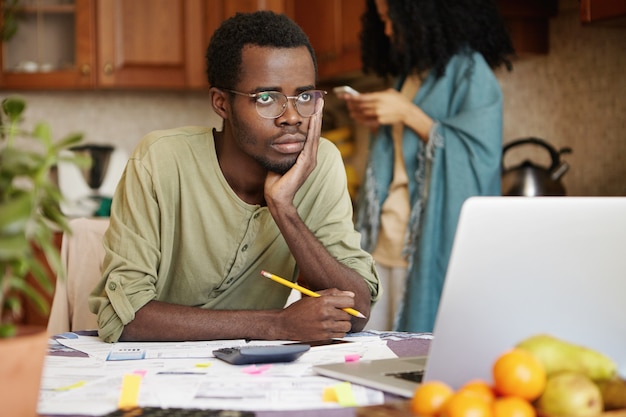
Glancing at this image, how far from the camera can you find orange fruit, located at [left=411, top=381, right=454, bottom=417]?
79 centimetres

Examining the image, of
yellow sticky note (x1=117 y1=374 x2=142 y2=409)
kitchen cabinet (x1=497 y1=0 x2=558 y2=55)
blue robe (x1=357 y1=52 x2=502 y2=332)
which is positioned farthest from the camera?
kitchen cabinet (x1=497 y1=0 x2=558 y2=55)

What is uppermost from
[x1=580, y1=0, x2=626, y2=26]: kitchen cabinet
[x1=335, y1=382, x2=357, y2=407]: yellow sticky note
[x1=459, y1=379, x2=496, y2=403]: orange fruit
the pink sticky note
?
[x1=580, y1=0, x2=626, y2=26]: kitchen cabinet

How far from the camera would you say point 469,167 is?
262cm

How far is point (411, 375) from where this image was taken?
107 centimetres

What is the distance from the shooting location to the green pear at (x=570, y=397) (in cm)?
77

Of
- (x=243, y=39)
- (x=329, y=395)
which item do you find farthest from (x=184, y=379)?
(x=243, y=39)

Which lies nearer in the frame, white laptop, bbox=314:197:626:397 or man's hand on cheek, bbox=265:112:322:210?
white laptop, bbox=314:197:626:397

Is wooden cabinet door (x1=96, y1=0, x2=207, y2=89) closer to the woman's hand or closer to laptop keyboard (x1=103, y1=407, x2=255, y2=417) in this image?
the woman's hand

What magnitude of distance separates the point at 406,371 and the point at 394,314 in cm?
170

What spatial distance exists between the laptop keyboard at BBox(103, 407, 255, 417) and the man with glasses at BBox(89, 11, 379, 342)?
0.64 meters

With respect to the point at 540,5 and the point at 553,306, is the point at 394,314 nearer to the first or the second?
the point at 540,5

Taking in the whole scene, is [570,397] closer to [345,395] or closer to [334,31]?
[345,395]

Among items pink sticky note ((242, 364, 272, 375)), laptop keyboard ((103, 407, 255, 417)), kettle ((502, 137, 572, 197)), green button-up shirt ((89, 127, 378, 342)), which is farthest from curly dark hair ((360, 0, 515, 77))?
laptop keyboard ((103, 407, 255, 417))

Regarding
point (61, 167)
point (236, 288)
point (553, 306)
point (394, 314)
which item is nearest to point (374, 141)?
point (394, 314)
